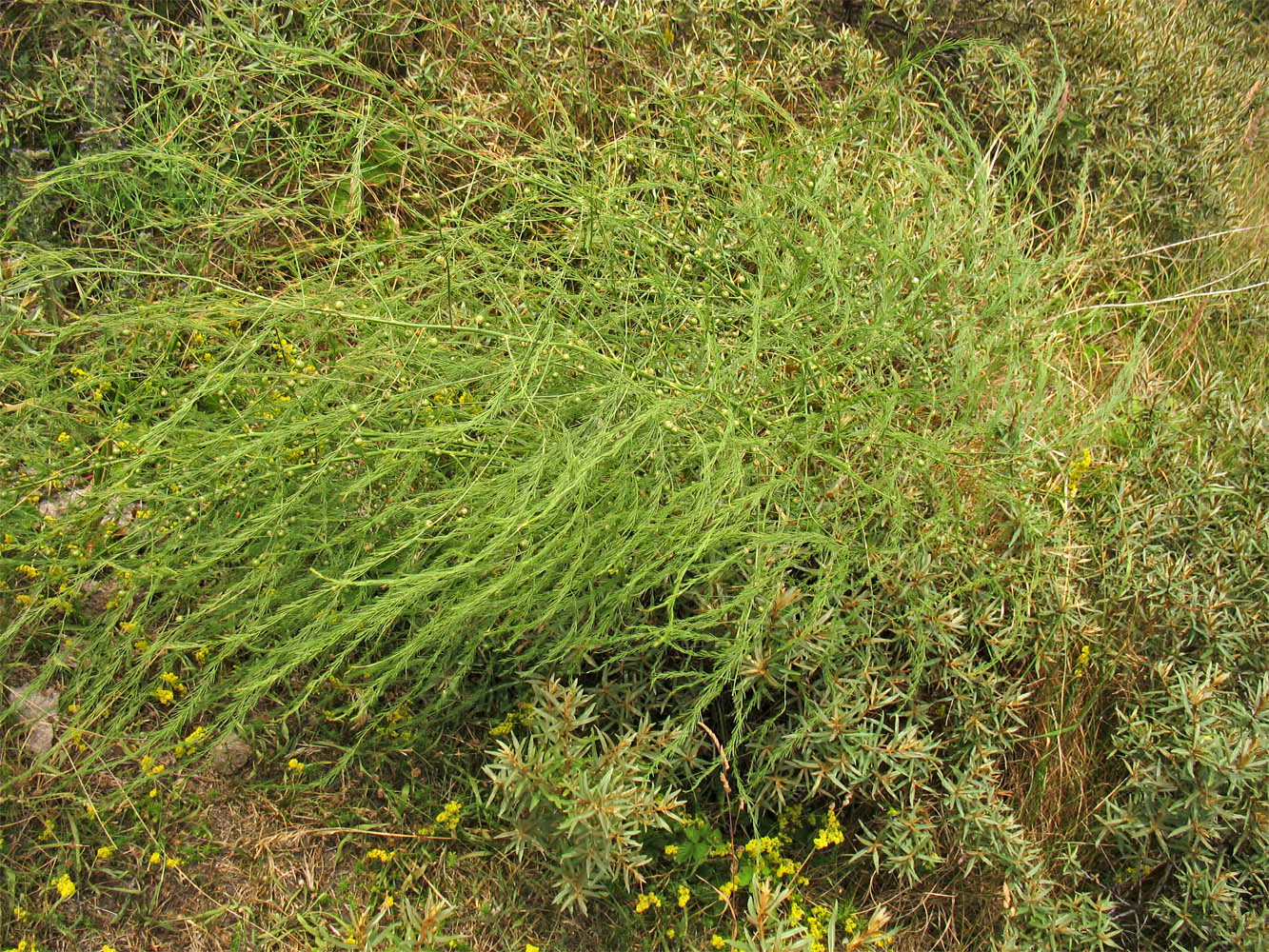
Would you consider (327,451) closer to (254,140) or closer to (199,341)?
(199,341)

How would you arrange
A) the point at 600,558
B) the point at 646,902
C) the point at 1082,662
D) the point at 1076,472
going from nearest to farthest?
the point at 600,558 → the point at 646,902 → the point at 1082,662 → the point at 1076,472

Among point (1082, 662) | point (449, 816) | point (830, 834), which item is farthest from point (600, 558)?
point (1082, 662)

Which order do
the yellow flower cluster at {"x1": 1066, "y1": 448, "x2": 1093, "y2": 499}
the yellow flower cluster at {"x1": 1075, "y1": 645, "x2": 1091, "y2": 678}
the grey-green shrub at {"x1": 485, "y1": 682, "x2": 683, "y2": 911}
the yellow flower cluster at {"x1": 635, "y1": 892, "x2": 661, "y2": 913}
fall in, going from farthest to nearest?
1. the yellow flower cluster at {"x1": 1066, "y1": 448, "x2": 1093, "y2": 499}
2. the yellow flower cluster at {"x1": 1075, "y1": 645, "x2": 1091, "y2": 678}
3. the yellow flower cluster at {"x1": 635, "y1": 892, "x2": 661, "y2": 913}
4. the grey-green shrub at {"x1": 485, "y1": 682, "x2": 683, "y2": 911}

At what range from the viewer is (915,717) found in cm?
234

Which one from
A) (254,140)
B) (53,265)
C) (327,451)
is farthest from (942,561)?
(53,265)

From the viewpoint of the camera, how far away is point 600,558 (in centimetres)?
202

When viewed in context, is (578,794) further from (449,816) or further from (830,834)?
(830,834)

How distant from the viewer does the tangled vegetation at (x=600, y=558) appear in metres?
2.10

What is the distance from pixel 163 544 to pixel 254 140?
4.23 ft

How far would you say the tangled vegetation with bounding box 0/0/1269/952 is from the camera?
2.10m

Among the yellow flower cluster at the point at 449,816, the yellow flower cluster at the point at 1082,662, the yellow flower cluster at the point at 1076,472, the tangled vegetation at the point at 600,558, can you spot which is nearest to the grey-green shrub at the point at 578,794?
the tangled vegetation at the point at 600,558

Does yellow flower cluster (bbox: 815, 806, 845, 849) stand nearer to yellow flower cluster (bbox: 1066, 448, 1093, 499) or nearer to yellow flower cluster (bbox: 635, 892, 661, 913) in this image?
yellow flower cluster (bbox: 635, 892, 661, 913)

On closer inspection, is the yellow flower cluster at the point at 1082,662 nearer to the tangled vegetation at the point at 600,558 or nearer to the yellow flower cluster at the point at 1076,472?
the tangled vegetation at the point at 600,558

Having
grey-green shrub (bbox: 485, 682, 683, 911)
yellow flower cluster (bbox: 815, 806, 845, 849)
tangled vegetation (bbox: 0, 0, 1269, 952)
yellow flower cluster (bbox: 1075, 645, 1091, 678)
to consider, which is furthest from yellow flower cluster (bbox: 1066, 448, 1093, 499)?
grey-green shrub (bbox: 485, 682, 683, 911)
